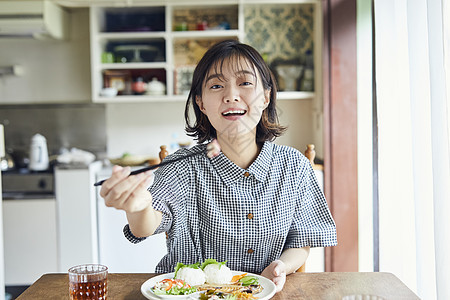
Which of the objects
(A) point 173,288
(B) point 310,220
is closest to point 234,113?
(B) point 310,220

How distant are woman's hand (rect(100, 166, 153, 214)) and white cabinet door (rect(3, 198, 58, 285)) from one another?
2437 millimetres

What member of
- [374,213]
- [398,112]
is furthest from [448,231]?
[374,213]

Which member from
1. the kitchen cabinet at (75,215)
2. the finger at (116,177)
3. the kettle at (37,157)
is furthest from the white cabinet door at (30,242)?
the finger at (116,177)

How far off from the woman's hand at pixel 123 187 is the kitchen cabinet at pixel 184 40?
242 centimetres

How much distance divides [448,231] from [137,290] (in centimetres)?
93

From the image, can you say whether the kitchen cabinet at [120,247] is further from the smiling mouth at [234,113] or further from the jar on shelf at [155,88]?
the smiling mouth at [234,113]

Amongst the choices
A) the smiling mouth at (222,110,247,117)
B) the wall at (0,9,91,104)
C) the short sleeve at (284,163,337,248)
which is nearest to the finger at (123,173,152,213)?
the smiling mouth at (222,110,247,117)

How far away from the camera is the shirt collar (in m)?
1.41

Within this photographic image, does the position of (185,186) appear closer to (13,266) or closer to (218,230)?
(218,230)

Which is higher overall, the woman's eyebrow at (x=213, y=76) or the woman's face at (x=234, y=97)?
the woman's eyebrow at (x=213, y=76)

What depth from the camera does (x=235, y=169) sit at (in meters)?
1.42

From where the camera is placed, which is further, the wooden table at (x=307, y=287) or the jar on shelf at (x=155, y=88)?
the jar on shelf at (x=155, y=88)

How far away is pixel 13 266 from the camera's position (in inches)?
129

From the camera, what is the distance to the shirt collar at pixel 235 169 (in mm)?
1413
